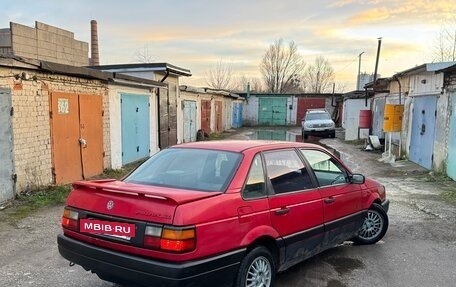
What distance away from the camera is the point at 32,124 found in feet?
25.6

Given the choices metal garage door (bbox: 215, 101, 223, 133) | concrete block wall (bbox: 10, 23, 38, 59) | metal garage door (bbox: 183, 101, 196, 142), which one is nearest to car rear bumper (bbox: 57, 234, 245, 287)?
metal garage door (bbox: 183, 101, 196, 142)

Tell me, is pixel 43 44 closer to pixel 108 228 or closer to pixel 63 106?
pixel 63 106

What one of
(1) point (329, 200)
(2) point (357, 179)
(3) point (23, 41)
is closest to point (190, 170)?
(1) point (329, 200)

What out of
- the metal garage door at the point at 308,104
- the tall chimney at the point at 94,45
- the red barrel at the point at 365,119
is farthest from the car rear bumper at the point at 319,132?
the tall chimney at the point at 94,45

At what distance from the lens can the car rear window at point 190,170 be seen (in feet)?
11.6

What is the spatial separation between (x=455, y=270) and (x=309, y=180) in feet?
6.80

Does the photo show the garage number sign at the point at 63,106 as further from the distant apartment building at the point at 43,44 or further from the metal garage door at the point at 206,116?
the metal garage door at the point at 206,116

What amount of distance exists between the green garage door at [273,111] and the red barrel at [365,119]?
19.0 metres

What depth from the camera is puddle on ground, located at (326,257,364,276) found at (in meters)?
4.49

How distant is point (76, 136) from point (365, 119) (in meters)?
15.2

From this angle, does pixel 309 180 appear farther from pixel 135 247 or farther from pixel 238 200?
pixel 135 247

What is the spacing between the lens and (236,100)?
3588 cm

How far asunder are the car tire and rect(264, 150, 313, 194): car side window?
610 millimetres

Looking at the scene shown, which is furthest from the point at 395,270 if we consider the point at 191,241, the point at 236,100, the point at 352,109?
the point at 236,100
